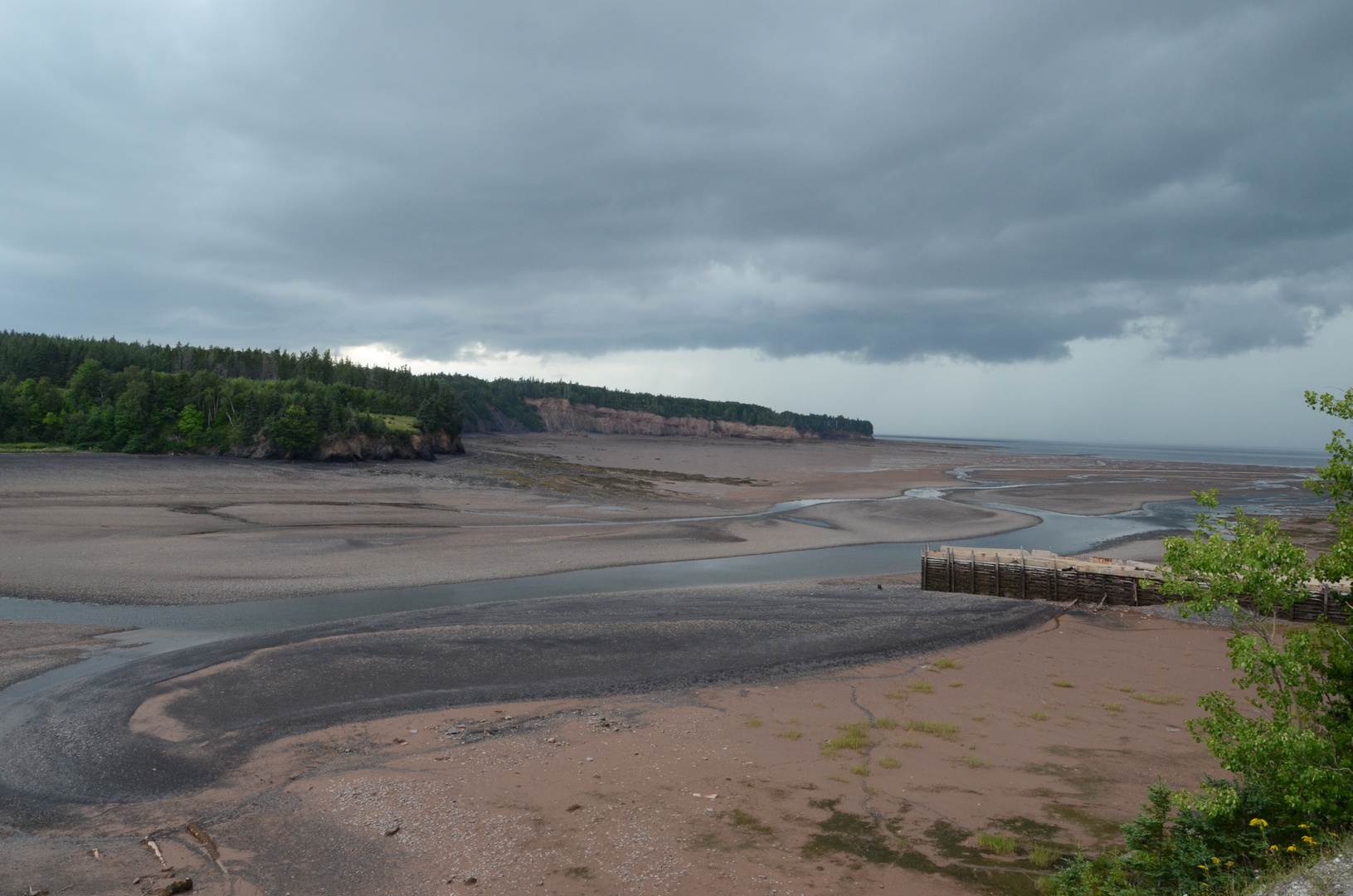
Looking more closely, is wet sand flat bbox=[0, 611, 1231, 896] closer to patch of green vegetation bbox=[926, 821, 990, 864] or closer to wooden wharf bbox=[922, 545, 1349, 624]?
patch of green vegetation bbox=[926, 821, 990, 864]

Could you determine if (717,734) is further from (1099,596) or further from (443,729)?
(1099,596)

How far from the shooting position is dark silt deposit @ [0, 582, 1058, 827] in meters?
13.9

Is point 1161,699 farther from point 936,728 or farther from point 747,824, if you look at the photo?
point 747,824

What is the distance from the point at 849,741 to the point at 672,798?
4.55 metres

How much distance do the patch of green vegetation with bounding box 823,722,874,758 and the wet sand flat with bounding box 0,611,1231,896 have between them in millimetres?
86

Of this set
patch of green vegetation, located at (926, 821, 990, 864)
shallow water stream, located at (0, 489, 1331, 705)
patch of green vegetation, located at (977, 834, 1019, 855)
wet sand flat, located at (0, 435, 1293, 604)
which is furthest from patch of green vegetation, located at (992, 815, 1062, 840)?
wet sand flat, located at (0, 435, 1293, 604)

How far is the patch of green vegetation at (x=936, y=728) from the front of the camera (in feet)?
50.4

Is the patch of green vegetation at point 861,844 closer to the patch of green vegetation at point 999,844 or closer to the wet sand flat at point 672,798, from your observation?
the wet sand flat at point 672,798

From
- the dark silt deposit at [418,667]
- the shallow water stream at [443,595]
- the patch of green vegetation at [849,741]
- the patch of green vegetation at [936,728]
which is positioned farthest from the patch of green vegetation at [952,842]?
the shallow water stream at [443,595]

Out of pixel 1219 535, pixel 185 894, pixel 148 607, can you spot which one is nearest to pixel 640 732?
pixel 185 894

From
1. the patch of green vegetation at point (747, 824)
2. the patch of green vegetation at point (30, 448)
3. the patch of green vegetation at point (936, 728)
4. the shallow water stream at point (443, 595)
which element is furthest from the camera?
the patch of green vegetation at point (30, 448)

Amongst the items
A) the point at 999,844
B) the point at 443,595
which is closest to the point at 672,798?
the point at 999,844

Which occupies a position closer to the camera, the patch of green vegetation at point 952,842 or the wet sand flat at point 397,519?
the patch of green vegetation at point 952,842

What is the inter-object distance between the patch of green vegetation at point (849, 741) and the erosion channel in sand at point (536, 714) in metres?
0.16
